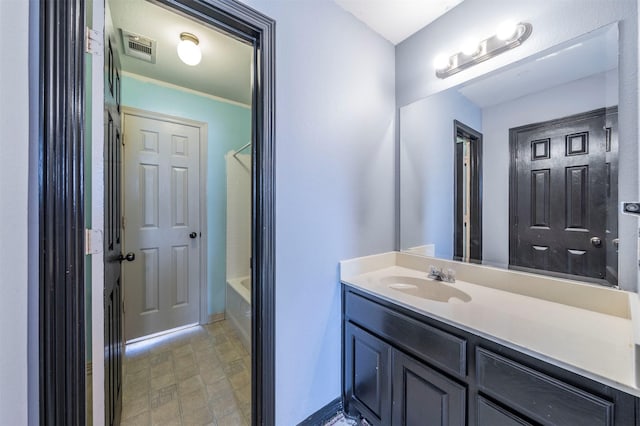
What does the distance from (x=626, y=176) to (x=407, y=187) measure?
3.42 ft

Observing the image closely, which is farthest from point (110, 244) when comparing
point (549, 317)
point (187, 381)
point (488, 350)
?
point (549, 317)

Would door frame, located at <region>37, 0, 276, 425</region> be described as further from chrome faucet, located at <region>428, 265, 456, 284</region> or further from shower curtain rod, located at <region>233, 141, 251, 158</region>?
chrome faucet, located at <region>428, 265, 456, 284</region>

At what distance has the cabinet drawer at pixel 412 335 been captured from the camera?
0.96 metres

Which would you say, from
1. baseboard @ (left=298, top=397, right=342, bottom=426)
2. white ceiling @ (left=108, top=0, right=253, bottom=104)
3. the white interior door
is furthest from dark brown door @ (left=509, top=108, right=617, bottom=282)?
the white interior door

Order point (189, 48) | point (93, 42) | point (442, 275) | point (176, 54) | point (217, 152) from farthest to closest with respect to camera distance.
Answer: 1. point (217, 152)
2. point (176, 54)
3. point (189, 48)
4. point (442, 275)
5. point (93, 42)

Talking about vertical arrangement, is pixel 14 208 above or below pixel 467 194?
below

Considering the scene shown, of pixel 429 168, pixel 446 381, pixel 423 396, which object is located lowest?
pixel 423 396

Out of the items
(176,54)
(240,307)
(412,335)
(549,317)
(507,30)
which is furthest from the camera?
(240,307)

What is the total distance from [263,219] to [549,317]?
4.31 ft

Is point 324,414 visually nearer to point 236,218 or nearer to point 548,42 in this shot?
point 236,218

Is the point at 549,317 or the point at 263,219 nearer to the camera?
the point at 549,317

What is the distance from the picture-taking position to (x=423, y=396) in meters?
1.06

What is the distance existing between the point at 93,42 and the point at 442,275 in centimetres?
198

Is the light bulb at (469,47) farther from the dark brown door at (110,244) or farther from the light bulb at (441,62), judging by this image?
the dark brown door at (110,244)
